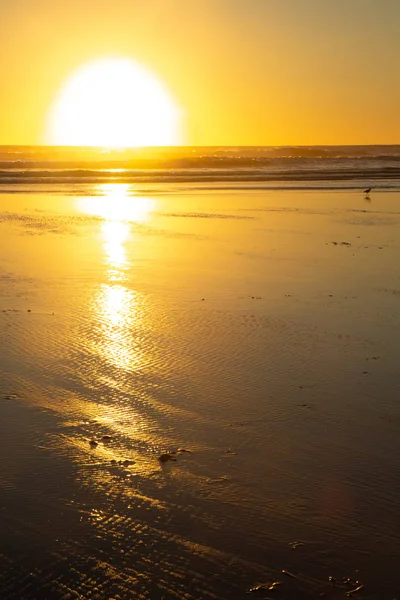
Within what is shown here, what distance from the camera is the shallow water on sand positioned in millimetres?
4883

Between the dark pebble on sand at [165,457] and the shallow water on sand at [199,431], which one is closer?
the shallow water on sand at [199,431]

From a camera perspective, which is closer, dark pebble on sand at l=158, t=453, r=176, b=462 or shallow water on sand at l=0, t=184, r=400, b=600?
shallow water on sand at l=0, t=184, r=400, b=600

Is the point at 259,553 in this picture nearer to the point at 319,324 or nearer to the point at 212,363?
the point at 212,363

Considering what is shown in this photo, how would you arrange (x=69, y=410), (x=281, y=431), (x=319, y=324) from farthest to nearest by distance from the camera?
1. (x=319, y=324)
2. (x=69, y=410)
3. (x=281, y=431)

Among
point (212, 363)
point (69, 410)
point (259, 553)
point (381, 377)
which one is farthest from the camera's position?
point (212, 363)

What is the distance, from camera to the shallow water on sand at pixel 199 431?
4.88m

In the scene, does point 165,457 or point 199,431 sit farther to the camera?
point 199,431

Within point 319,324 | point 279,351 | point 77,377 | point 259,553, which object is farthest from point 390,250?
point 259,553

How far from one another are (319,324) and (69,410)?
15.7ft

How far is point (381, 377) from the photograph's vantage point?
850 cm

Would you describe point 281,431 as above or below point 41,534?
above

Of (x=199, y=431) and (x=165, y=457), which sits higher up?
(x=199, y=431)

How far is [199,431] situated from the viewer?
699cm

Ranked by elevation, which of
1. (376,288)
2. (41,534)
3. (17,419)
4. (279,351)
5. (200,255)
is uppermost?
(200,255)
